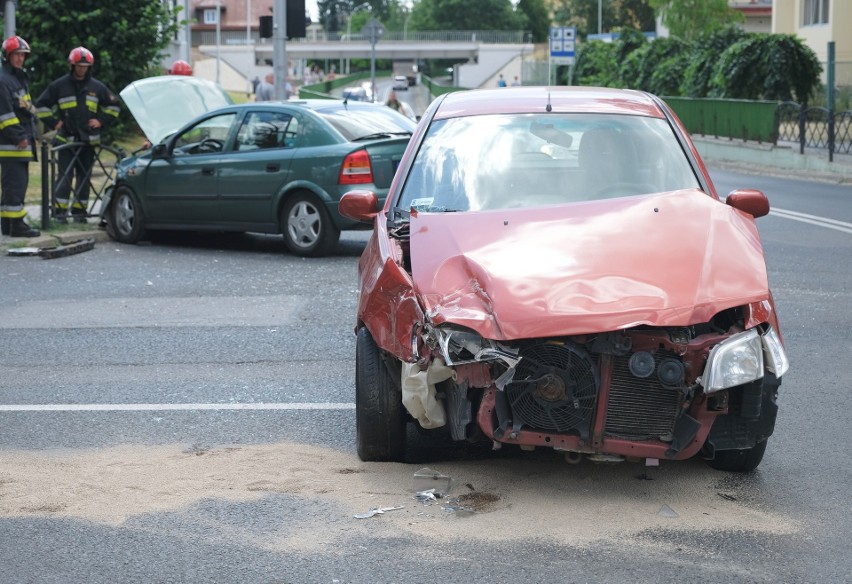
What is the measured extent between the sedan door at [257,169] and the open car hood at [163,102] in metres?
2.88

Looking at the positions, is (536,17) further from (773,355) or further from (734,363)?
(734,363)

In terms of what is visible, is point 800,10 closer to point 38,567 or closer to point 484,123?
point 484,123

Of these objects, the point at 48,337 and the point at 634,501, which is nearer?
the point at 634,501

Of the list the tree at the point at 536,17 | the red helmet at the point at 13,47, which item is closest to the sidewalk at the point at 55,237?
the red helmet at the point at 13,47

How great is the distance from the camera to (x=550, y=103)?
23.4 feet

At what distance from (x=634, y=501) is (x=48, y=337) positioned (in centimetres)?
553

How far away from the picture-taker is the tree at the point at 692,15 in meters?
63.0

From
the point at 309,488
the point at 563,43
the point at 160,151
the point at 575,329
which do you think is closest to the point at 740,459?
the point at 575,329

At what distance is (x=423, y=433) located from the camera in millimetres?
6418

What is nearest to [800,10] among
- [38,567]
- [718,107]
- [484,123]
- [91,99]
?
[718,107]

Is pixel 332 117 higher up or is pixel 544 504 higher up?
pixel 332 117

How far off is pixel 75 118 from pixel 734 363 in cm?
1213

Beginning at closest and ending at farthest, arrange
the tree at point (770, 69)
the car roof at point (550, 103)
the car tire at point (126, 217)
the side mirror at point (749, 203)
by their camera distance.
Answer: the side mirror at point (749, 203)
the car roof at point (550, 103)
the car tire at point (126, 217)
the tree at point (770, 69)

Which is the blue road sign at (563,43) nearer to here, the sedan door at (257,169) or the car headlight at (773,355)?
the sedan door at (257,169)
